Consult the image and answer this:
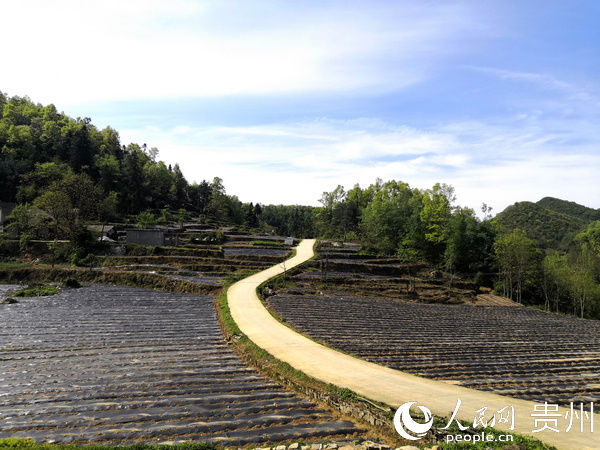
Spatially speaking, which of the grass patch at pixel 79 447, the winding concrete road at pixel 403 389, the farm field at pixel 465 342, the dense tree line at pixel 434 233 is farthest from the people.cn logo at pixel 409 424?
the dense tree line at pixel 434 233

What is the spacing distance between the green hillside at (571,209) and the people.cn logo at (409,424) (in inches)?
6852

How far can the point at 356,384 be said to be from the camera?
1084 centimetres

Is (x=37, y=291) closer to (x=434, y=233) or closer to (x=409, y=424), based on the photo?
(x=409, y=424)

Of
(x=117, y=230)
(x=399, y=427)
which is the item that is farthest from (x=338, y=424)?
(x=117, y=230)

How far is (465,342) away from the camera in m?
16.6

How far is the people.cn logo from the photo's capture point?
7855mm

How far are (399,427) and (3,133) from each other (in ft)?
341

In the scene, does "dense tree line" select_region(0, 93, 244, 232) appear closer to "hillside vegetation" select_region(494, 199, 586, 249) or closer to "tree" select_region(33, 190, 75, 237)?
"tree" select_region(33, 190, 75, 237)

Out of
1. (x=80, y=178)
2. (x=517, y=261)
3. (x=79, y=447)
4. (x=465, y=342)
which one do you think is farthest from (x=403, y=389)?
(x=80, y=178)

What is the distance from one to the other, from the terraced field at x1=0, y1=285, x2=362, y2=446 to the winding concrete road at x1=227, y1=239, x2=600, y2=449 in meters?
1.65

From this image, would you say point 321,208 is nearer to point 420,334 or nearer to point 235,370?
point 420,334

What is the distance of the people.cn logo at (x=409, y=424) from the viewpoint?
25.8 feet

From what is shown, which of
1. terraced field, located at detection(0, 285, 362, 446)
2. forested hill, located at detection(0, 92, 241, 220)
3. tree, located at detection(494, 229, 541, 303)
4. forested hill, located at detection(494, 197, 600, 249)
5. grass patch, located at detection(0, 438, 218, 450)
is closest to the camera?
grass patch, located at detection(0, 438, 218, 450)

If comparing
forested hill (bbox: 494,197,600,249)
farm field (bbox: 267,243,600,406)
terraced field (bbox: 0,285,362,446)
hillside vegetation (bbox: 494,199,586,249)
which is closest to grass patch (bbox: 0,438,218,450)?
terraced field (bbox: 0,285,362,446)
